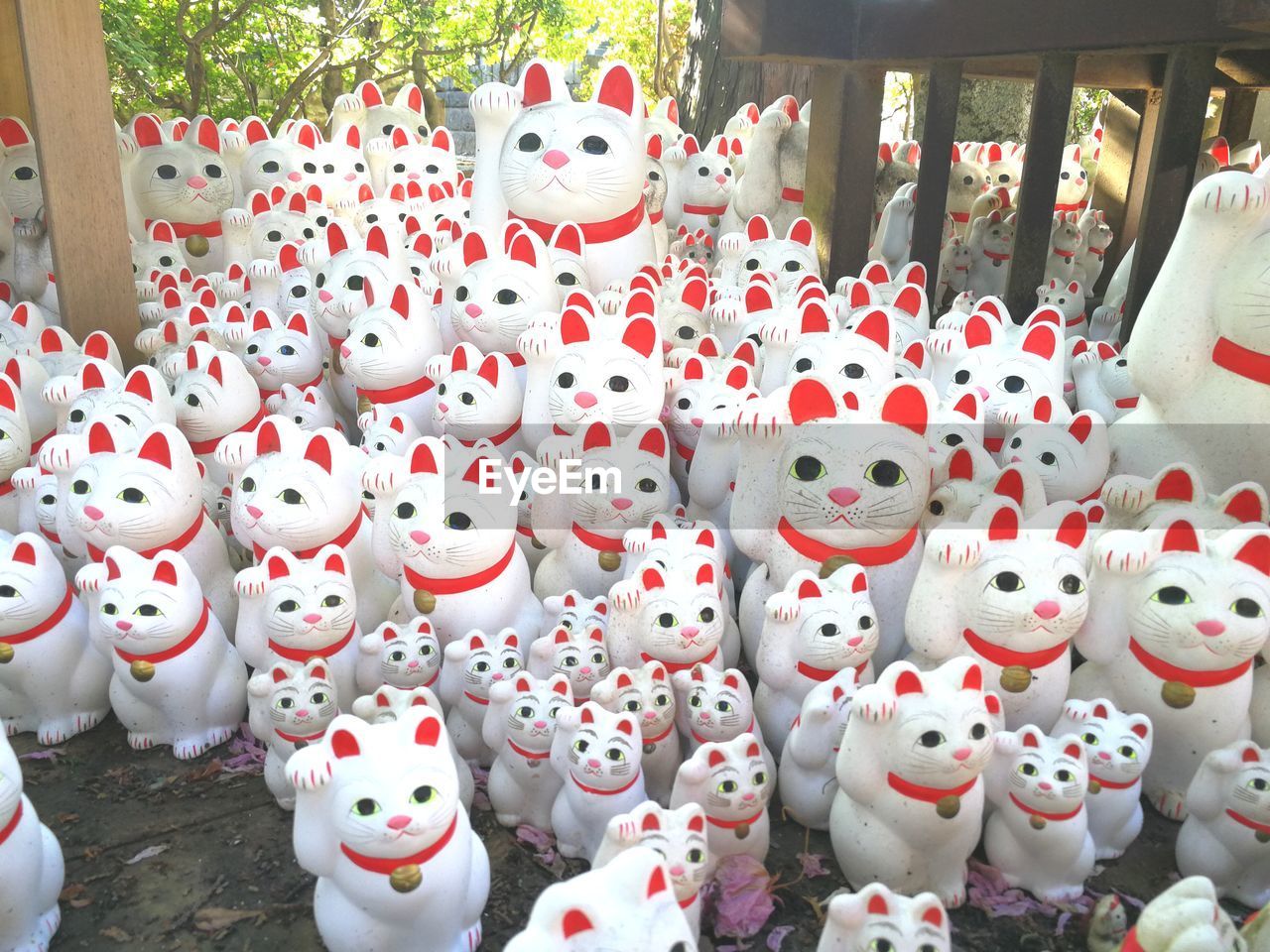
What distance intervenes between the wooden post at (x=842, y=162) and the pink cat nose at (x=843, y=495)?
9.26ft

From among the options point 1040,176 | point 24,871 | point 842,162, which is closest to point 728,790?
point 24,871

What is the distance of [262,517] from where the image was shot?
310 cm

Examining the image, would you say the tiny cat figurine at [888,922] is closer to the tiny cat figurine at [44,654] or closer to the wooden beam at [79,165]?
the tiny cat figurine at [44,654]

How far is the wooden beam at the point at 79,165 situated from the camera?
13.5 feet

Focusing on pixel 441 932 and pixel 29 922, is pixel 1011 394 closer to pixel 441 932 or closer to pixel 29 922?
pixel 441 932

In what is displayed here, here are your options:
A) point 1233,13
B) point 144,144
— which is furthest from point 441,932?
point 144,144

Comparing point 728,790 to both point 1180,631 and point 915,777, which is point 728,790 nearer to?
point 915,777

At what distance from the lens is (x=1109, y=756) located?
2551mm

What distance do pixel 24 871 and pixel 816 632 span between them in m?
1.90

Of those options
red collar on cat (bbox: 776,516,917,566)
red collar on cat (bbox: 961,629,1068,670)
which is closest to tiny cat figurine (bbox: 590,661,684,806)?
red collar on cat (bbox: 776,516,917,566)

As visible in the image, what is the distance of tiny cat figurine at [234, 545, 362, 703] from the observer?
287cm

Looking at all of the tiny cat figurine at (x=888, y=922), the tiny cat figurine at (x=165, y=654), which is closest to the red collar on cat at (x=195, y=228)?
the tiny cat figurine at (x=165, y=654)

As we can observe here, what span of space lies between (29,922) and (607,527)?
1785mm

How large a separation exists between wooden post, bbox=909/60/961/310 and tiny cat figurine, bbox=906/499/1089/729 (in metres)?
2.54
